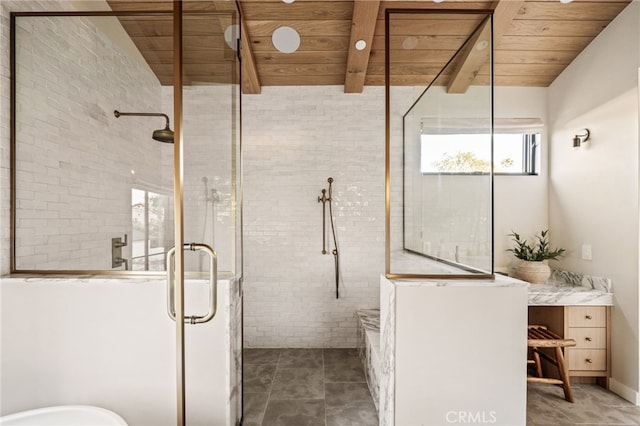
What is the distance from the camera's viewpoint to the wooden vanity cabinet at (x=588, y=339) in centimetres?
240

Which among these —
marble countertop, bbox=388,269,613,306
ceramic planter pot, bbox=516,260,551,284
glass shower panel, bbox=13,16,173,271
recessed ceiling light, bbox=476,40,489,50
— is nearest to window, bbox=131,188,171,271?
glass shower panel, bbox=13,16,173,271

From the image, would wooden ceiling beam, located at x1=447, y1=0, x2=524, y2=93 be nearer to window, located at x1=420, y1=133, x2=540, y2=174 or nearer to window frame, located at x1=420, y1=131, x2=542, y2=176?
window, located at x1=420, y1=133, x2=540, y2=174

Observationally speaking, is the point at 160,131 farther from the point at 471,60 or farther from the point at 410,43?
the point at 471,60

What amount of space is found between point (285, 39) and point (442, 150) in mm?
1648

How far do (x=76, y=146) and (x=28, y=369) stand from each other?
114cm

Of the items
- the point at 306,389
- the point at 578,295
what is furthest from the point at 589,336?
the point at 306,389

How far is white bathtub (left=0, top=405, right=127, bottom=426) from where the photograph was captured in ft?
4.26

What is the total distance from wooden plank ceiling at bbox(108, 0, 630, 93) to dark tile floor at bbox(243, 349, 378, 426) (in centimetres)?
202

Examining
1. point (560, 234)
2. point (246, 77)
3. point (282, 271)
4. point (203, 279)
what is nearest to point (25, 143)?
point (203, 279)

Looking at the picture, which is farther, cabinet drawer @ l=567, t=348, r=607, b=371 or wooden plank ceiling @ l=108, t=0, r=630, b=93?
cabinet drawer @ l=567, t=348, r=607, b=371

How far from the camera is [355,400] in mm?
2225

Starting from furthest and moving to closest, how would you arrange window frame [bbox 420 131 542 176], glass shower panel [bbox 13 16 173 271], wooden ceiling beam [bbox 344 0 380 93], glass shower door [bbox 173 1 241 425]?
window frame [bbox 420 131 542 176], wooden ceiling beam [bbox 344 0 380 93], glass shower panel [bbox 13 16 173 271], glass shower door [bbox 173 1 241 425]

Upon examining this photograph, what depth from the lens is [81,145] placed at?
1.74 meters

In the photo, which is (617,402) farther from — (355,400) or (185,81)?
(185,81)
